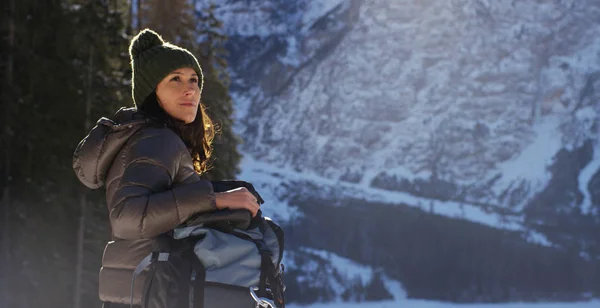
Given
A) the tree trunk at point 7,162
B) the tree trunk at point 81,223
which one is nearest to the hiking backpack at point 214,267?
the tree trunk at point 7,162

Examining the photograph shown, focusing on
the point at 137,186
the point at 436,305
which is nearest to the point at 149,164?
the point at 137,186

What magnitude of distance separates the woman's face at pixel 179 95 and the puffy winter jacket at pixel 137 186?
11cm

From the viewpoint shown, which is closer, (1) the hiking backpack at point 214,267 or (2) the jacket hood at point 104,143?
(1) the hiking backpack at point 214,267

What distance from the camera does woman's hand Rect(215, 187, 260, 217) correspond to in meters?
2.36

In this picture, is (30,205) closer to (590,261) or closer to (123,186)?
(123,186)

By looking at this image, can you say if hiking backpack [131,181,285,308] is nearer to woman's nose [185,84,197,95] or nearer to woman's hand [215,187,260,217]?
woman's hand [215,187,260,217]

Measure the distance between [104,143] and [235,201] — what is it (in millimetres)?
445

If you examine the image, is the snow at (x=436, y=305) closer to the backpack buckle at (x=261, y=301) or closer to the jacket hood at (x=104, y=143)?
the jacket hood at (x=104, y=143)

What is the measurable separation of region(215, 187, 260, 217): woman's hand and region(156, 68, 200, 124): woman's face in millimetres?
356

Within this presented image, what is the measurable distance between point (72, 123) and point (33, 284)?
3.83m

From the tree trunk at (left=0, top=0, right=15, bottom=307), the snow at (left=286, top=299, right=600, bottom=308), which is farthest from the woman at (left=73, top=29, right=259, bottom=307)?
the snow at (left=286, top=299, right=600, bottom=308)

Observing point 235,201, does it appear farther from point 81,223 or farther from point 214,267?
point 81,223

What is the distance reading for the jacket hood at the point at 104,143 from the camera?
244cm

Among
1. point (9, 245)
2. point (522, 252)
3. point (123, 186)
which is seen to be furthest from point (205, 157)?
point (522, 252)
